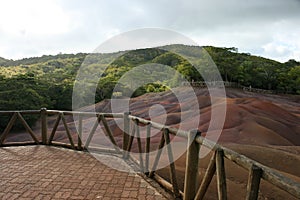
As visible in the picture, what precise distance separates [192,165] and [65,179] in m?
2.46

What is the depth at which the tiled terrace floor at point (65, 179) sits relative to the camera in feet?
13.2

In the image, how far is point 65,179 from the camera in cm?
463

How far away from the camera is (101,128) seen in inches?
766

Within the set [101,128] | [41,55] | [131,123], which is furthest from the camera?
[41,55]

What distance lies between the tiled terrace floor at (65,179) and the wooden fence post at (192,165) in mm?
618

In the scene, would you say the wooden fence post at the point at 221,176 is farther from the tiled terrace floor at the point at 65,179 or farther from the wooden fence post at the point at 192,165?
the tiled terrace floor at the point at 65,179

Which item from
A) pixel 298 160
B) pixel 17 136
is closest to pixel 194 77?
pixel 17 136

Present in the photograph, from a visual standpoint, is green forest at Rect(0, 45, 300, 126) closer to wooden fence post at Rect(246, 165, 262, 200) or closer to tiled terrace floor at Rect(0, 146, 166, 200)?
tiled terrace floor at Rect(0, 146, 166, 200)

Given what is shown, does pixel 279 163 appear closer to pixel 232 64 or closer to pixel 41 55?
pixel 232 64

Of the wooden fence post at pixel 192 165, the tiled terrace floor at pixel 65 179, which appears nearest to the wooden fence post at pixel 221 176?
the wooden fence post at pixel 192 165

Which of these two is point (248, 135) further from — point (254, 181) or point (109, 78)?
point (109, 78)

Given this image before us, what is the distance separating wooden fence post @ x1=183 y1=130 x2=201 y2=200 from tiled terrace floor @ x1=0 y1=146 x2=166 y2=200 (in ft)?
2.03

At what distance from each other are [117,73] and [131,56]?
15.5m

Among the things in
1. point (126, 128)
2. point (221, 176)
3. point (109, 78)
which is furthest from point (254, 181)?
point (109, 78)
